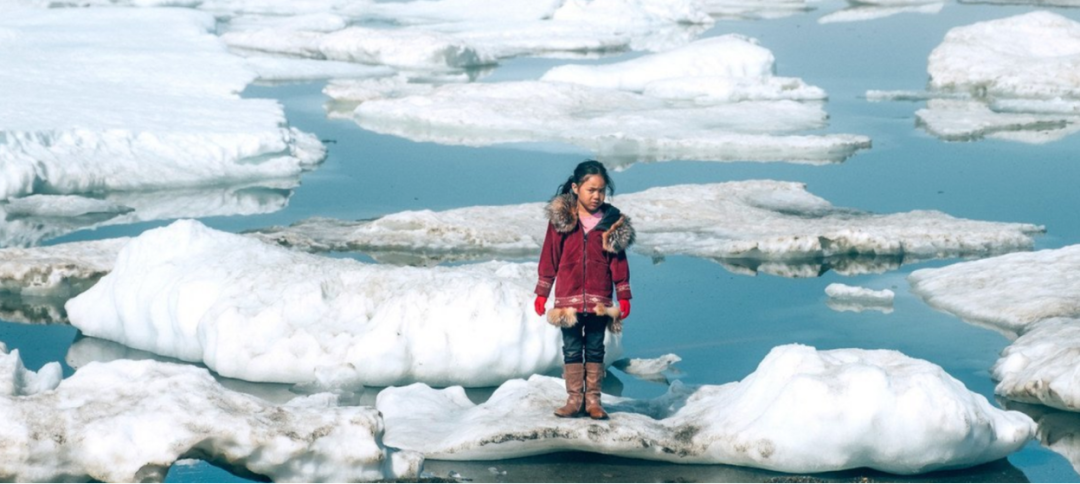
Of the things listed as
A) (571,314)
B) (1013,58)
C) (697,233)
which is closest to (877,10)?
(1013,58)

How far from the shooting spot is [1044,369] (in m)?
6.64

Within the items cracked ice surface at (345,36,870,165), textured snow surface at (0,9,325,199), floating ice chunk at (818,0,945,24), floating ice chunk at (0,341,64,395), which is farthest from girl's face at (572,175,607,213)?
floating ice chunk at (818,0,945,24)

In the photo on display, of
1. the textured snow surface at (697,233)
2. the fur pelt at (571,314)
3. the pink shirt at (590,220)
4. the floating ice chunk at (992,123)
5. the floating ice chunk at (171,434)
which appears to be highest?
the pink shirt at (590,220)

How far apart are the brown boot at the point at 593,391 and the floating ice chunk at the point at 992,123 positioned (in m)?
10.4

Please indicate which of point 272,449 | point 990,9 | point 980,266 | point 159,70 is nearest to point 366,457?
point 272,449

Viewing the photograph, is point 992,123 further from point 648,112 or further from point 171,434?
point 171,434

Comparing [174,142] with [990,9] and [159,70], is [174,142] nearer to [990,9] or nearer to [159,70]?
[159,70]

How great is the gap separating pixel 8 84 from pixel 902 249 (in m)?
9.93

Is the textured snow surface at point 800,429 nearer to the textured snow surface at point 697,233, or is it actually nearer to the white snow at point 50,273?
the white snow at point 50,273

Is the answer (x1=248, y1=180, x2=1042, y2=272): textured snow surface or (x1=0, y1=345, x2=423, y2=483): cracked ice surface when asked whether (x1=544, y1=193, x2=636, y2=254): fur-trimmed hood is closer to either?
(x1=0, y1=345, x2=423, y2=483): cracked ice surface

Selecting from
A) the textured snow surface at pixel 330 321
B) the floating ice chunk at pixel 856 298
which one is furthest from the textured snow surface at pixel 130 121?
the floating ice chunk at pixel 856 298

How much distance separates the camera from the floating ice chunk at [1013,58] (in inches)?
715

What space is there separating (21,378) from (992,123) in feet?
41.6

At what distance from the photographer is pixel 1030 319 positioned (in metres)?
7.96
